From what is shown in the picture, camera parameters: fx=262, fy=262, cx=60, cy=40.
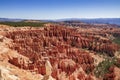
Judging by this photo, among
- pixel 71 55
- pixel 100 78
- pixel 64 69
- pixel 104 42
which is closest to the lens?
pixel 64 69

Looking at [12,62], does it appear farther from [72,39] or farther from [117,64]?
[72,39]

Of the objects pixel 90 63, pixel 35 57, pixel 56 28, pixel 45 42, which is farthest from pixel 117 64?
pixel 56 28

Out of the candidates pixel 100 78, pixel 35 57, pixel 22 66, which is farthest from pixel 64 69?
pixel 22 66

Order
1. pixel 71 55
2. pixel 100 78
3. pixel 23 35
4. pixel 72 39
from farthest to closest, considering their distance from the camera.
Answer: pixel 72 39, pixel 23 35, pixel 71 55, pixel 100 78

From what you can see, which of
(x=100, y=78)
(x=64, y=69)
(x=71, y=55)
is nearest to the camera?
(x=64, y=69)

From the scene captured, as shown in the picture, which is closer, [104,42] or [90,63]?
[90,63]

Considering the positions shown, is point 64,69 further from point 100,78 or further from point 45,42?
point 45,42

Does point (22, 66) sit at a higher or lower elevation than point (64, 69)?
higher
